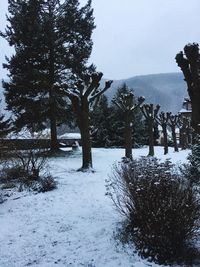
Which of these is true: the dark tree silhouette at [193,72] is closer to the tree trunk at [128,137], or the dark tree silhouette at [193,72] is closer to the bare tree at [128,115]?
the tree trunk at [128,137]

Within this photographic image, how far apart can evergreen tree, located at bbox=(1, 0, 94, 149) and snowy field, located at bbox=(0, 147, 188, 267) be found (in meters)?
16.9

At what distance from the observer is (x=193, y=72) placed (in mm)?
8922

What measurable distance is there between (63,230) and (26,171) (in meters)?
6.22

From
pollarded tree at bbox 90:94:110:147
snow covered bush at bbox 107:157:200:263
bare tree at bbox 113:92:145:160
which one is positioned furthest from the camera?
pollarded tree at bbox 90:94:110:147

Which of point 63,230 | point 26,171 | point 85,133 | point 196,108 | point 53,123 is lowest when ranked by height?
point 63,230

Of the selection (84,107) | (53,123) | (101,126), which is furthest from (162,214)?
(101,126)

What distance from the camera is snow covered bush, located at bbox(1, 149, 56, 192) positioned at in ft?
47.9

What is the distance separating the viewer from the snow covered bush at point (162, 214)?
7.27 metres

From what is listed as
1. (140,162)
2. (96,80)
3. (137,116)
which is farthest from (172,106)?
(140,162)

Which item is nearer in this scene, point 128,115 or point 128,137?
point 128,137

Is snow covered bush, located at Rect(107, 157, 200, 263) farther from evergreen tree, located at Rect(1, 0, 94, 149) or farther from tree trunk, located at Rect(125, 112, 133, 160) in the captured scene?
evergreen tree, located at Rect(1, 0, 94, 149)

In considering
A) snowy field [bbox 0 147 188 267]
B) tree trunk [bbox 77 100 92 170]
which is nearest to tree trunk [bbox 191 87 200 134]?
snowy field [bbox 0 147 188 267]

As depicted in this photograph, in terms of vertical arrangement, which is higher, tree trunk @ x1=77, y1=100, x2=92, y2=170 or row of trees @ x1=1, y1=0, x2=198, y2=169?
row of trees @ x1=1, y1=0, x2=198, y2=169

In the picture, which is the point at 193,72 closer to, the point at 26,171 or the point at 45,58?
the point at 26,171
